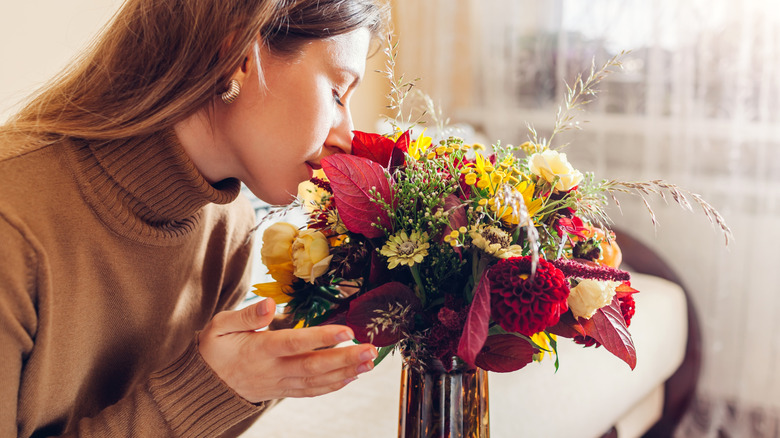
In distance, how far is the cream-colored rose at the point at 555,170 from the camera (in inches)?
26.7

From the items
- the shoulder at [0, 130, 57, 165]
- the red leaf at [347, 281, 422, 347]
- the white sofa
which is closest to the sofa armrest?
the white sofa

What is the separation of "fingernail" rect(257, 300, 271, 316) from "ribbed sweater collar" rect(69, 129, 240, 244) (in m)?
0.25

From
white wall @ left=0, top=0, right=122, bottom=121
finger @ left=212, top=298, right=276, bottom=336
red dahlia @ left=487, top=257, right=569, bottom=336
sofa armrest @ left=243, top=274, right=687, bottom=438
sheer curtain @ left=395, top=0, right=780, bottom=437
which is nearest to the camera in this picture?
red dahlia @ left=487, top=257, right=569, bottom=336

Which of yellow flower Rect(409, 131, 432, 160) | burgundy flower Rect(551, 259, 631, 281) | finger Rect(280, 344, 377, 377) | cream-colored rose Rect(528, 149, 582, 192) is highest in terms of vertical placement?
yellow flower Rect(409, 131, 432, 160)

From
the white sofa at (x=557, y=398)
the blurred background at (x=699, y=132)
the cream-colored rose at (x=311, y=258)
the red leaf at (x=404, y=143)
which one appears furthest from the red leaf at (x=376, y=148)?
the blurred background at (x=699, y=132)

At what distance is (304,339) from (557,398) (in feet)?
2.76

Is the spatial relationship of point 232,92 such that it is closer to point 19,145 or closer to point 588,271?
point 19,145

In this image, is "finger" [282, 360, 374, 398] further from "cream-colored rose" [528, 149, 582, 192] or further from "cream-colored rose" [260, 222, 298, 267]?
"cream-colored rose" [528, 149, 582, 192]

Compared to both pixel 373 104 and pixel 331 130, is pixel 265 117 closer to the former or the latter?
pixel 331 130

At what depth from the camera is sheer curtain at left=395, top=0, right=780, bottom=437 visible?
1.95 m

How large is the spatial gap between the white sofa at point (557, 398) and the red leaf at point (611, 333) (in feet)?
1.79

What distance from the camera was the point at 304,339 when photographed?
0.68 meters

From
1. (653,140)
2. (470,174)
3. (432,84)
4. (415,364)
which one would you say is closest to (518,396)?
(415,364)

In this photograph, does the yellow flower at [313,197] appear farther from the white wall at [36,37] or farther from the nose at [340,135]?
the white wall at [36,37]
